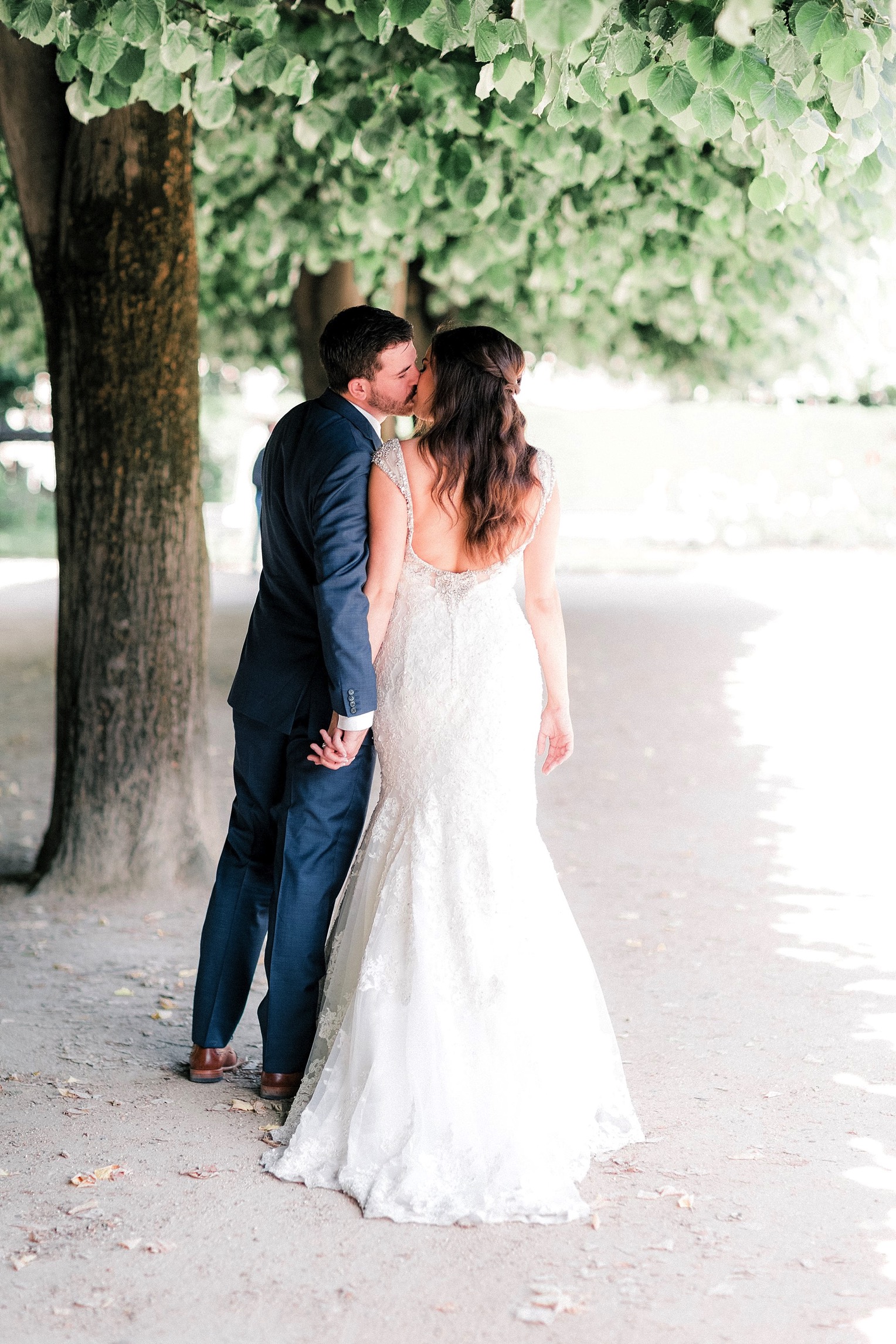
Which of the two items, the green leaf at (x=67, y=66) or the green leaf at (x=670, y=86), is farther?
the green leaf at (x=67, y=66)

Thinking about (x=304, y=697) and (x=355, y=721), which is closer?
(x=355, y=721)

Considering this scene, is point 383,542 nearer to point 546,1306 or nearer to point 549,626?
point 549,626

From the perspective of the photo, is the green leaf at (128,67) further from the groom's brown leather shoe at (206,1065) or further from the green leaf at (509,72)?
the groom's brown leather shoe at (206,1065)

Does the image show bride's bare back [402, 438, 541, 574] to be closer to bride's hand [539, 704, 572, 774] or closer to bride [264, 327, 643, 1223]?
bride [264, 327, 643, 1223]

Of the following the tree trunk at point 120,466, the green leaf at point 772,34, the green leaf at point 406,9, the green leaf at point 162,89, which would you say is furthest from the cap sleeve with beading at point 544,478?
the tree trunk at point 120,466

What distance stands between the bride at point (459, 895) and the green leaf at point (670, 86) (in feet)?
3.08

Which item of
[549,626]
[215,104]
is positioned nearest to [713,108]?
[549,626]

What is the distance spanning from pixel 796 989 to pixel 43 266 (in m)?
4.21

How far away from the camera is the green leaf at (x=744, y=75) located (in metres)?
4.09

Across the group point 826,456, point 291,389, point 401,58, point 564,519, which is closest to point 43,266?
point 401,58

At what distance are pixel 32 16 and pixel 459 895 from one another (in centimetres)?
288

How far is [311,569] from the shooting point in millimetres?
4105

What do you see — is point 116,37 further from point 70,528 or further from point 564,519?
point 564,519

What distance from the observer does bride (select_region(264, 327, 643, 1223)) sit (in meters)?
3.76
